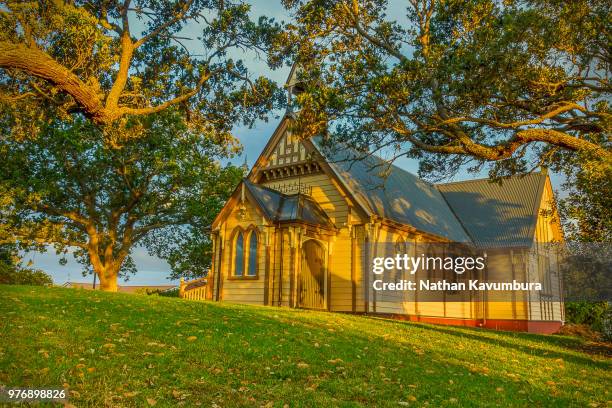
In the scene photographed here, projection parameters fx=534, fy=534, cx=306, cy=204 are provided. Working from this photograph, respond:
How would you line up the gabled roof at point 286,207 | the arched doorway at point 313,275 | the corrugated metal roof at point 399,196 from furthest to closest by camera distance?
the corrugated metal roof at point 399,196 < the arched doorway at point 313,275 < the gabled roof at point 286,207

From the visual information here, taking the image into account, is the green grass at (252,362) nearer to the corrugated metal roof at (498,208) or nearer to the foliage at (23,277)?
the foliage at (23,277)

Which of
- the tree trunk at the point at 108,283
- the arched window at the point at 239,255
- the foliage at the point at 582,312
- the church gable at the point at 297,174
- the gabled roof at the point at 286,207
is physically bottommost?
the foliage at the point at 582,312

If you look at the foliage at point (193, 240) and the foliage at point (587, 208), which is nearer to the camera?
the foliage at point (587, 208)

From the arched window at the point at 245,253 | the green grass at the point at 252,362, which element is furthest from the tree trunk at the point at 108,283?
the green grass at the point at 252,362

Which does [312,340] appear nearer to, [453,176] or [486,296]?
[453,176]

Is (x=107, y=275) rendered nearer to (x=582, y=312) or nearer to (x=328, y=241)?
(x=328, y=241)

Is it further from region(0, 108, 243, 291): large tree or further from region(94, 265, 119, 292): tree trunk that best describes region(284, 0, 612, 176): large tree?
region(94, 265, 119, 292): tree trunk

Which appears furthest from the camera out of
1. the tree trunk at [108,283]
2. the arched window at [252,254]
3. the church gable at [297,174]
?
the tree trunk at [108,283]

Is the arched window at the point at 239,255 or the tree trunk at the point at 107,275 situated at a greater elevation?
the arched window at the point at 239,255

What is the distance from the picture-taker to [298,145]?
27.0 m

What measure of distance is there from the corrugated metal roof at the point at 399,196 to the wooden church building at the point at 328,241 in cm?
10

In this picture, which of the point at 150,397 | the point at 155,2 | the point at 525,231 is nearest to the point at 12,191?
the point at 155,2

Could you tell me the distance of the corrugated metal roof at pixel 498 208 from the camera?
112 ft

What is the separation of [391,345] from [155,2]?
1162cm
